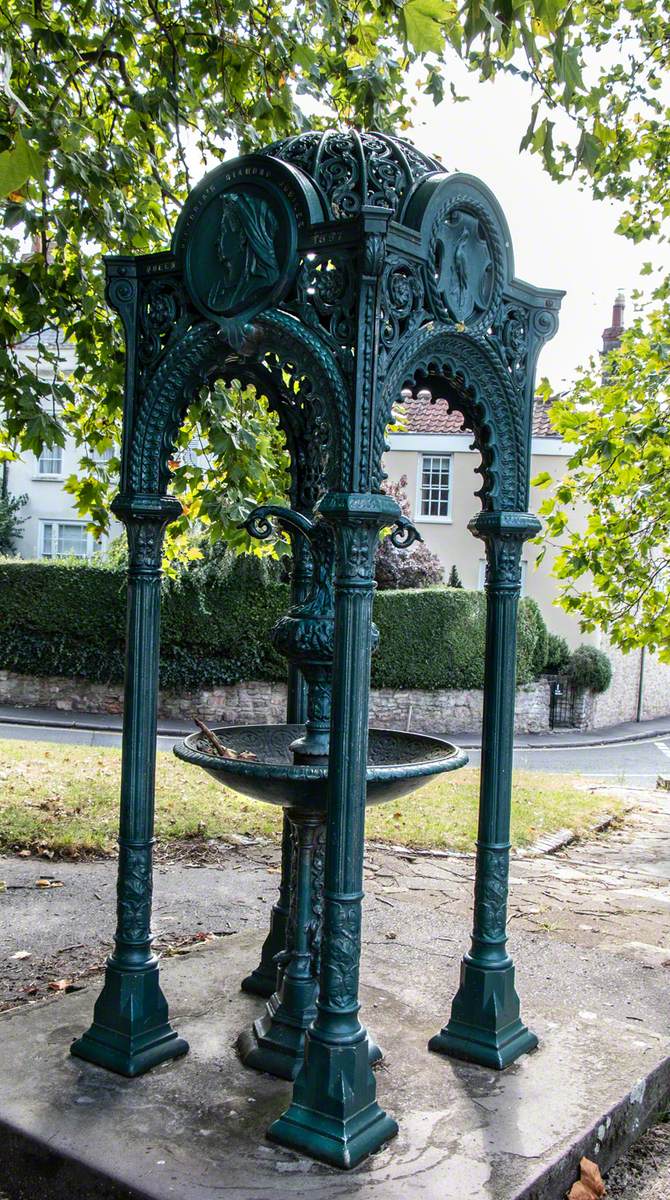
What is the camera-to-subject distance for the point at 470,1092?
3.73 meters

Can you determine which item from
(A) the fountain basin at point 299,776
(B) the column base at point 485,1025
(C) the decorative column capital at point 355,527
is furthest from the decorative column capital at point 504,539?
(B) the column base at point 485,1025

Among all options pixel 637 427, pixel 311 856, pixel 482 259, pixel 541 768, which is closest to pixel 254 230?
pixel 482 259

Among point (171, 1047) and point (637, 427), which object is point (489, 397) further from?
point (637, 427)

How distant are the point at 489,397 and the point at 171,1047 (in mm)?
2907

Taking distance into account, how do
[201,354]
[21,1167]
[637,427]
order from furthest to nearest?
[637,427]
[201,354]
[21,1167]

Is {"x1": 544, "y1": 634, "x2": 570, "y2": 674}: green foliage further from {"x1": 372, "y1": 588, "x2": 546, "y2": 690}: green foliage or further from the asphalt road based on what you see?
{"x1": 372, "y1": 588, "x2": 546, "y2": 690}: green foliage

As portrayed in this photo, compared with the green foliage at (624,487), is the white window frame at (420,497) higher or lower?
higher

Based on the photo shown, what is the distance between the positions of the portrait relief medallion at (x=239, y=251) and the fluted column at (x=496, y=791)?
135 centimetres

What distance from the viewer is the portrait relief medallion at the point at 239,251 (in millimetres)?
3568

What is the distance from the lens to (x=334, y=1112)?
3285mm

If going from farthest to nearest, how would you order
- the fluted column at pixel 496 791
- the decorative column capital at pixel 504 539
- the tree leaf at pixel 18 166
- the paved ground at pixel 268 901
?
the paved ground at pixel 268 901 < the decorative column capital at pixel 504 539 < the fluted column at pixel 496 791 < the tree leaf at pixel 18 166

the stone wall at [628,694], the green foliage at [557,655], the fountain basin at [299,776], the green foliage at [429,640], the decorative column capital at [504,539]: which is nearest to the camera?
the fountain basin at [299,776]

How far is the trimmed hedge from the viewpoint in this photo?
20.4 metres

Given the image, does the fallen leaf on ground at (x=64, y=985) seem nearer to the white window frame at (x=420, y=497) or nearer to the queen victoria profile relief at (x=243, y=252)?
the queen victoria profile relief at (x=243, y=252)
